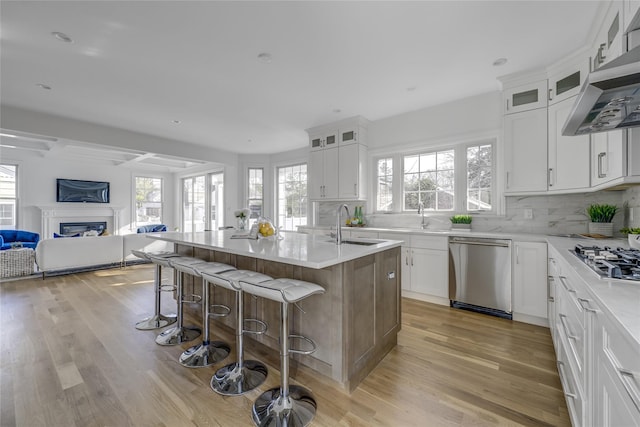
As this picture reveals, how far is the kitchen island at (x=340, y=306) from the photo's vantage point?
1.76m

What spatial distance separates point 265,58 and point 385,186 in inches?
105

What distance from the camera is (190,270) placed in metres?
2.21

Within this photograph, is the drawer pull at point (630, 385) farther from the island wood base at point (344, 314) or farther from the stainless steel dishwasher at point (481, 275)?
the stainless steel dishwasher at point (481, 275)

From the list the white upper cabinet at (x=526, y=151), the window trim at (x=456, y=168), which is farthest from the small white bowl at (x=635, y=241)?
the window trim at (x=456, y=168)

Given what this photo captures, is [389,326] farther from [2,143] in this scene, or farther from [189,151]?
[2,143]

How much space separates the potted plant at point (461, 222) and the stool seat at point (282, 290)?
2.64m

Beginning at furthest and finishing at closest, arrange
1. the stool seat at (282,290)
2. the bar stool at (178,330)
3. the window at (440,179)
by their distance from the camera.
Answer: the window at (440,179), the bar stool at (178,330), the stool seat at (282,290)

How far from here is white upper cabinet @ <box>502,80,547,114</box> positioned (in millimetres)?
2867

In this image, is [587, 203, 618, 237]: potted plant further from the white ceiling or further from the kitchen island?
the kitchen island

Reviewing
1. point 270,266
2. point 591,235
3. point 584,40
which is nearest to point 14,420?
point 270,266

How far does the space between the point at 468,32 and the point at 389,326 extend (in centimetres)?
259

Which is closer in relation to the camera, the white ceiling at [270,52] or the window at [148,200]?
the white ceiling at [270,52]

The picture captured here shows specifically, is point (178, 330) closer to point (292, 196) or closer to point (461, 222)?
point (461, 222)

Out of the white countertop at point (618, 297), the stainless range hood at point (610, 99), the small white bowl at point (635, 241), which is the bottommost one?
the white countertop at point (618, 297)
